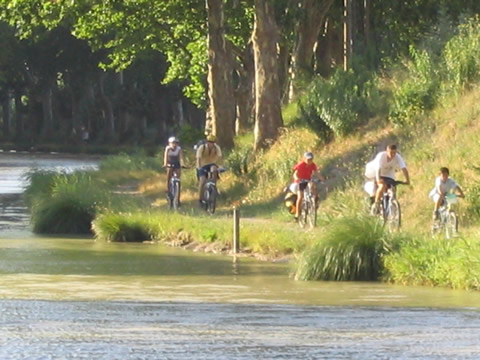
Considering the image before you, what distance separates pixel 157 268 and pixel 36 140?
328 feet

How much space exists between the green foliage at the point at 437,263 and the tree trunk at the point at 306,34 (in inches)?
927

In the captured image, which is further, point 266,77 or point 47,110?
point 47,110

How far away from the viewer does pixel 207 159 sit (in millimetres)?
35000

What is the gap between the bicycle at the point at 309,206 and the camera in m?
30.3

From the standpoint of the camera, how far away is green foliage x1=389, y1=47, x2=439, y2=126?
36.8 m

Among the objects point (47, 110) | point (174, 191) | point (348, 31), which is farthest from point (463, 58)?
point (47, 110)

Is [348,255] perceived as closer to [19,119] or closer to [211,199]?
[211,199]

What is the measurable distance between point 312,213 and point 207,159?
5167 mm

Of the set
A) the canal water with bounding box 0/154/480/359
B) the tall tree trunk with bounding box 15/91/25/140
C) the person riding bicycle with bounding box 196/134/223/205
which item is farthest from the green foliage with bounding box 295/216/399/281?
the tall tree trunk with bounding box 15/91/25/140

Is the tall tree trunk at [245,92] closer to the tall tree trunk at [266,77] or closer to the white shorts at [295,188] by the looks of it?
the tall tree trunk at [266,77]

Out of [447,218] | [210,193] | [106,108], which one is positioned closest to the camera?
[447,218]

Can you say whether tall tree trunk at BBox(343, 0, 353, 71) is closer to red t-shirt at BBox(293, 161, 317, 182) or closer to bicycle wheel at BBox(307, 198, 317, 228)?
red t-shirt at BBox(293, 161, 317, 182)

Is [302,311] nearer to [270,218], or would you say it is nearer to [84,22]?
[270,218]

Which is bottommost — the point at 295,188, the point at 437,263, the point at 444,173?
the point at 437,263
